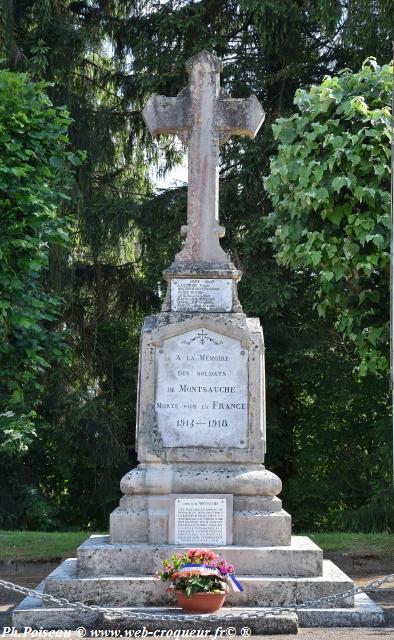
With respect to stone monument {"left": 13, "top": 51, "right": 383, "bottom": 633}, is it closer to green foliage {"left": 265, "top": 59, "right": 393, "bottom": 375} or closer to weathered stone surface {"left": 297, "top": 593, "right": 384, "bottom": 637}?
weathered stone surface {"left": 297, "top": 593, "right": 384, "bottom": 637}

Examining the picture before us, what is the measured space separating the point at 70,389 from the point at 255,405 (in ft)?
30.2

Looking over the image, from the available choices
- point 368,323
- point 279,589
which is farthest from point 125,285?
point 279,589

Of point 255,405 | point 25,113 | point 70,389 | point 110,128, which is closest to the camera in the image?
point 255,405

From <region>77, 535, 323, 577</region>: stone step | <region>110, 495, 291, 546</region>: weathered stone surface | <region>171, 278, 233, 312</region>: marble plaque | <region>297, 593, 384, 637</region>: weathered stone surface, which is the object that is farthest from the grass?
<region>297, 593, 384, 637</region>: weathered stone surface

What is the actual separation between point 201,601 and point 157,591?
2.06ft

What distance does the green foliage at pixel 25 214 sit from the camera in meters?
12.8

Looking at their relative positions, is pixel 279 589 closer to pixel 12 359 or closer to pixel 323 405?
pixel 12 359

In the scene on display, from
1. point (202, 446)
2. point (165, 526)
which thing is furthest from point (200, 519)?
point (202, 446)

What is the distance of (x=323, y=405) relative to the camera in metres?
19.8

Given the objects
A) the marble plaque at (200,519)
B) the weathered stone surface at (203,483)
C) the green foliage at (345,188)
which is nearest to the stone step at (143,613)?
the marble plaque at (200,519)

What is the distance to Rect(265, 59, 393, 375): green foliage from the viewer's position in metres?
11.6

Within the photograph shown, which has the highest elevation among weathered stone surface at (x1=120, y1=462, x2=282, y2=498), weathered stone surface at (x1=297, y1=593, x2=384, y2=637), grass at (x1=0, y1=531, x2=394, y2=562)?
weathered stone surface at (x1=120, y1=462, x2=282, y2=498)

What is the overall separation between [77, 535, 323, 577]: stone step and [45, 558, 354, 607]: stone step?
23 centimetres

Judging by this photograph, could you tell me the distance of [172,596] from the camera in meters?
7.98
